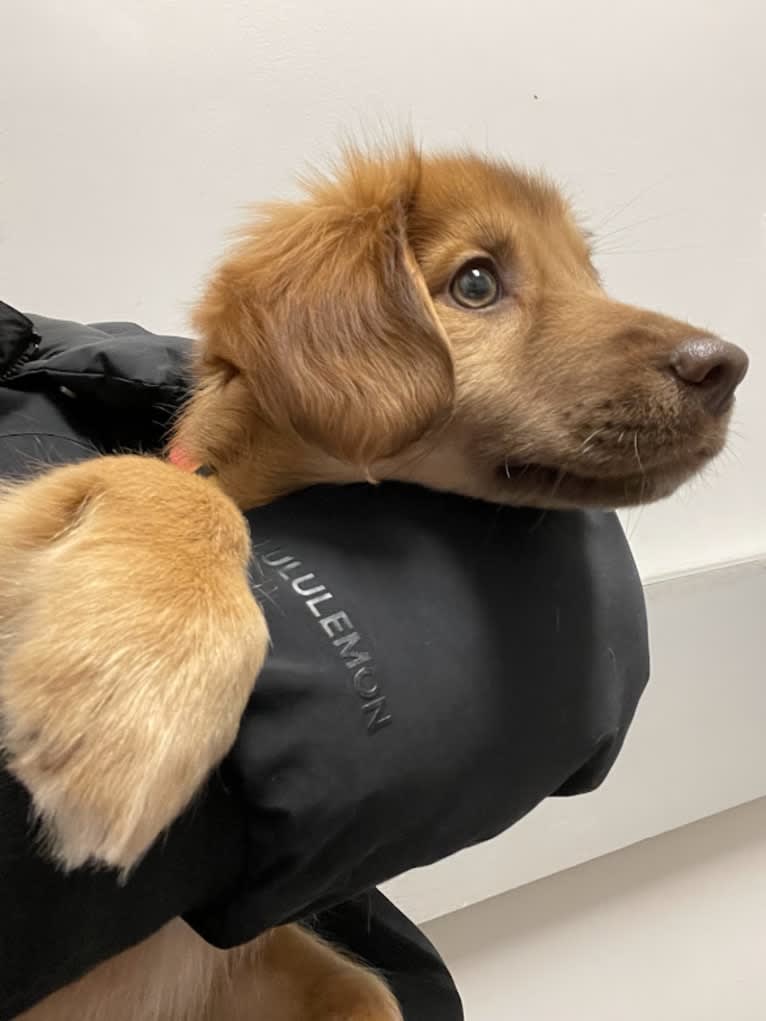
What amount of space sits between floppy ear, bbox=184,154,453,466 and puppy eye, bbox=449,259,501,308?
48 mm

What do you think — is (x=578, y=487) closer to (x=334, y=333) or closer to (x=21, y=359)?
(x=334, y=333)

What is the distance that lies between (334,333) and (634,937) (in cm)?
165

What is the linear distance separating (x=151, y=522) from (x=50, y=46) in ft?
3.57

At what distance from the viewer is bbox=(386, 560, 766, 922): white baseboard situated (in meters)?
1.69

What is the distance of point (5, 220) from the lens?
4.79 feet

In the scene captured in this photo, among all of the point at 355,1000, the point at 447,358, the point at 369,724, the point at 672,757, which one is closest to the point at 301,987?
the point at 355,1000

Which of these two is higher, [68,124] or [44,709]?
[68,124]

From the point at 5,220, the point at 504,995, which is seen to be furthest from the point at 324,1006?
the point at 5,220

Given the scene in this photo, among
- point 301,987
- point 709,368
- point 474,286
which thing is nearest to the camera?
point 709,368

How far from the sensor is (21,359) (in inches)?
39.8

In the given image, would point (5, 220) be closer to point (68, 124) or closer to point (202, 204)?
point (68, 124)

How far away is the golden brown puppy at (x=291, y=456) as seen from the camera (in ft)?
1.87

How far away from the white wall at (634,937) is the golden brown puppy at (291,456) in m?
0.89

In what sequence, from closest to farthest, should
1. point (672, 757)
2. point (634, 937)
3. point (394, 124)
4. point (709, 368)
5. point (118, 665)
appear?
point (118, 665), point (709, 368), point (394, 124), point (672, 757), point (634, 937)
